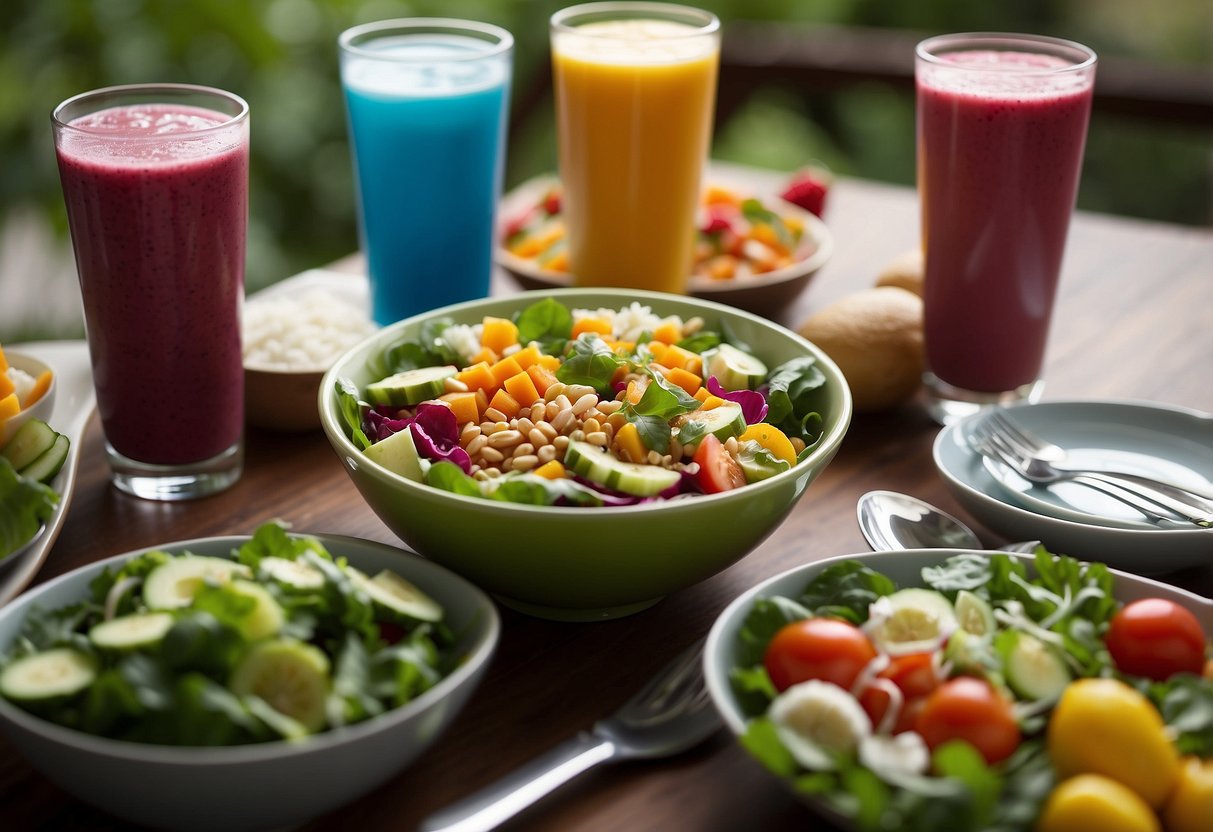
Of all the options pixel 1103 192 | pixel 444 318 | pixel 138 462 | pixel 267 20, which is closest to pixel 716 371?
pixel 444 318

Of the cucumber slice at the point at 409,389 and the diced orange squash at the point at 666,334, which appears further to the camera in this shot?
the diced orange squash at the point at 666,334

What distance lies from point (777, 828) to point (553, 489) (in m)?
0.36

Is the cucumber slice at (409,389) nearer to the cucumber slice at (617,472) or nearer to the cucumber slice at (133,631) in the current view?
the cucumber slice at (617,472)

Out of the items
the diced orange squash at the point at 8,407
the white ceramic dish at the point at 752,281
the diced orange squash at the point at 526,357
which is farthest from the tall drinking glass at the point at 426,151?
the diced orange squash at the point at 8,407

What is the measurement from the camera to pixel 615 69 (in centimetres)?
184

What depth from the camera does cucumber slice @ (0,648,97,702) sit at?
0.88 metres

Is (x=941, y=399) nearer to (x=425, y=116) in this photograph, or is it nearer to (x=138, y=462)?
(x=425, y=116)

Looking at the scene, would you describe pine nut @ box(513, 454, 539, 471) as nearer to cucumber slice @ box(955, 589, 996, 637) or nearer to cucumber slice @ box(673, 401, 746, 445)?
cucumber slice @ box(673, 401, 746, 445)

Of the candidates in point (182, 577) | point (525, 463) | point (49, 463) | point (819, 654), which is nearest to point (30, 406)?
point (49, 463)

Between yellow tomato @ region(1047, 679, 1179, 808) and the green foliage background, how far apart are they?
2.79m

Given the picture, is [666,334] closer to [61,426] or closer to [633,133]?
[633,133]

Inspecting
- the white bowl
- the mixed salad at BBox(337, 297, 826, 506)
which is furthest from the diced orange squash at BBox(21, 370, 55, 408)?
the mixed salad at BBox(337, 297, 826, 506)

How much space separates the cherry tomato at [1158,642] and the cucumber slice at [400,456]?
65 centimetres

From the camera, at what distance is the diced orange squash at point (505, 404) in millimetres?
1292
